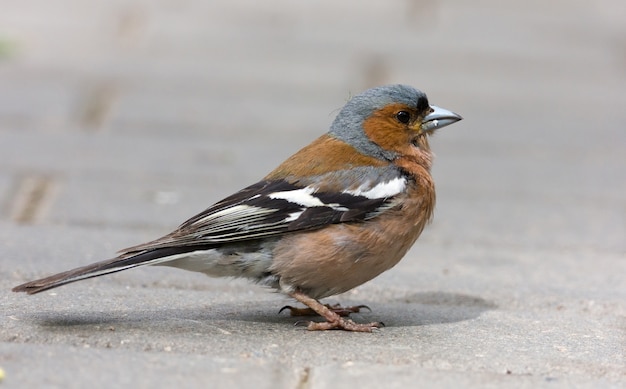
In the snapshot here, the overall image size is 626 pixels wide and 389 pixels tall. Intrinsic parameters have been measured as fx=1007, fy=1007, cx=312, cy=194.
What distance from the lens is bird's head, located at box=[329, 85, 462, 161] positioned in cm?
429

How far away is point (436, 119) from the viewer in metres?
4.41

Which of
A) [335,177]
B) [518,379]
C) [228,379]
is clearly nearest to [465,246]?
[335,177]

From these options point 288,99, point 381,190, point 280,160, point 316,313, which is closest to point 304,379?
point 316,313

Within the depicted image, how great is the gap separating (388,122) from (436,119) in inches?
9.0

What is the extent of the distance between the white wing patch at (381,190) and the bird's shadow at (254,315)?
50 cm

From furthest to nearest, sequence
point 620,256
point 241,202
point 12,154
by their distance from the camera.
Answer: point 12,154 → point 620,256 → point 241,202

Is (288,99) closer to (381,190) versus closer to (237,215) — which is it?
(381,190)

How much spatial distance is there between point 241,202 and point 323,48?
5.21 m

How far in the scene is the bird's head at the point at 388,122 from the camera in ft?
14.1

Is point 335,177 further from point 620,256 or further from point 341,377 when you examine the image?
point 620,256

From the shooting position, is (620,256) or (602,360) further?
(620,256)

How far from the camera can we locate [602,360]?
3.44 metres

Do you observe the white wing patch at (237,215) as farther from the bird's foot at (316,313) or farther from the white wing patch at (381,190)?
the bird's foot at (316,313)

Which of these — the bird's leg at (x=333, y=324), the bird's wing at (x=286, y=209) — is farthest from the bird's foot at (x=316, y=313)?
the bird's wing at (x=286, y=209)
